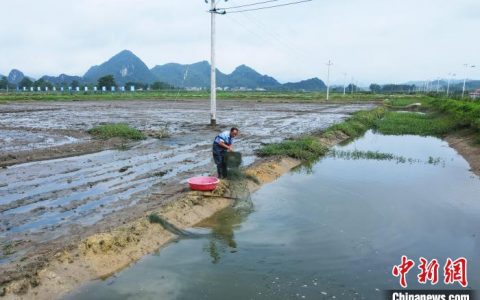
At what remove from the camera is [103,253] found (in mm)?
6719

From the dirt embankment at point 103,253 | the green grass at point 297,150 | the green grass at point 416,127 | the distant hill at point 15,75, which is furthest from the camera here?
the distant hill at point 15,75

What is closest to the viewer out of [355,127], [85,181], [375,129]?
[85,181]

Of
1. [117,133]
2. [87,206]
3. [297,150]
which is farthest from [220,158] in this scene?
[117,133]

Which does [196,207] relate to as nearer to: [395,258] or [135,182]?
[135,182]

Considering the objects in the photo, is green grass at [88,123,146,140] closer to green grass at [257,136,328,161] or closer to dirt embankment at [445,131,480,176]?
green grass at [257,136,328,161]

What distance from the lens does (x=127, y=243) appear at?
7152 mm

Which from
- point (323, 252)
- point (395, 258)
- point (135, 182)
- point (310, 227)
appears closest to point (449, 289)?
point (395, 258)

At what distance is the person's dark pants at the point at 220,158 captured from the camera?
10719 mm

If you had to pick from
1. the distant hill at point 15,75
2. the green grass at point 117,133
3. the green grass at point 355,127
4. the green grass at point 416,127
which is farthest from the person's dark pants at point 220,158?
the distant hill at point 15,75

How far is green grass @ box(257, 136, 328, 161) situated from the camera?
644 inches

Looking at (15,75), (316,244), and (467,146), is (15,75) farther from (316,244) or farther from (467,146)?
(316,244)

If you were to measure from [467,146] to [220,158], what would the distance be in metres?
15.3

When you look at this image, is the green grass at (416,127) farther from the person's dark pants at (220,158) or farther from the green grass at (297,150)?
the person's dark pants at (220,158)

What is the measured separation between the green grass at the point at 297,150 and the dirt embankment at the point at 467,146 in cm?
620
